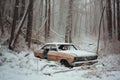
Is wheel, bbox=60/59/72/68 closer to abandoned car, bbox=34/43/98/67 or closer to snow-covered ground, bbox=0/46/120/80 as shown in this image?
abandoned car, bbox=34/43/98/67

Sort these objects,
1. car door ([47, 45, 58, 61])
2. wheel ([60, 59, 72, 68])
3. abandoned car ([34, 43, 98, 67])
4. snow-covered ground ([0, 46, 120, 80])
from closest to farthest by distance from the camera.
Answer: snow-covered ground ([0, 46, 120, 80]), abandoned car ([34, 43, 98, 67]), wheel ([60, 59, 72, 68]), car door ([47, 45, 58, 61])

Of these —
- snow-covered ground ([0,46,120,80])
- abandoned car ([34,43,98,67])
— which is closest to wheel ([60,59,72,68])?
abandoned car ([34,43,98,67])

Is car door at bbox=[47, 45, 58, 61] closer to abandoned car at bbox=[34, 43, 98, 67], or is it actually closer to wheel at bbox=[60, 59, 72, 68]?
abandoned car at bbox=[34, 43, 98, 67]

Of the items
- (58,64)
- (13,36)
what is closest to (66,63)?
(58,64)

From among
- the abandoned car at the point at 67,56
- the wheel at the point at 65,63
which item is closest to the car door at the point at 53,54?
the abandoned car at the point at 67,56

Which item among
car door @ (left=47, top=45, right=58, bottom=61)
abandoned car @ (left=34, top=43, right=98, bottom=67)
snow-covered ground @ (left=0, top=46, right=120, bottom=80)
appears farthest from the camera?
car door @ (left=47, top=45, right=58, bottom=61)

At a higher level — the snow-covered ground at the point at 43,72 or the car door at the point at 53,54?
the car door at the point at 53,54

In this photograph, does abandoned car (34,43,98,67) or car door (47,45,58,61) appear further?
car door (47,45,58,61)

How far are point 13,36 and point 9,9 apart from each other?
2030 centimetres

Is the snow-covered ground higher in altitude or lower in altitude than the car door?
lower

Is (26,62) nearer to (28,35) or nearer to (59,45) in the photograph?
(59,45)

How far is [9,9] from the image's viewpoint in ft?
114

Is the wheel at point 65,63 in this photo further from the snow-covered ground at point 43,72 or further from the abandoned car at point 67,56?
the snow-covered ground at point 43,72

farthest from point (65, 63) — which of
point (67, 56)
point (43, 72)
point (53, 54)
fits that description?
point (43, 72)
